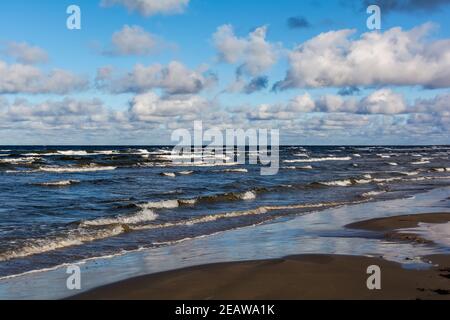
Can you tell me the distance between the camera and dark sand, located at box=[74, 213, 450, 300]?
8695 mm

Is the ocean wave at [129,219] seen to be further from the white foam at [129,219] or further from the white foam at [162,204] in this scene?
the white foam at [162,204]

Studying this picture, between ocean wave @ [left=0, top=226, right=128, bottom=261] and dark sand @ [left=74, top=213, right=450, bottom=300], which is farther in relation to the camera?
ocean wave @ [left=0, top=226, right=128, bottom=261]

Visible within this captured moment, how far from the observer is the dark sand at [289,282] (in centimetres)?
870

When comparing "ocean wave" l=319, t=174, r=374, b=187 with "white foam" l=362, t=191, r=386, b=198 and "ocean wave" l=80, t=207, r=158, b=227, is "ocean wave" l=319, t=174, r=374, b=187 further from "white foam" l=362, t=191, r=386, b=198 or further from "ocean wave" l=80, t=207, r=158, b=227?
"ocean wave" l=80, t=207, r=158, b=227

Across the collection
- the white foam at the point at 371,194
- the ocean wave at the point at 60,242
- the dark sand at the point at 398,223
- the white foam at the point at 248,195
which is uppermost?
the ocean wave at the point at 60,242

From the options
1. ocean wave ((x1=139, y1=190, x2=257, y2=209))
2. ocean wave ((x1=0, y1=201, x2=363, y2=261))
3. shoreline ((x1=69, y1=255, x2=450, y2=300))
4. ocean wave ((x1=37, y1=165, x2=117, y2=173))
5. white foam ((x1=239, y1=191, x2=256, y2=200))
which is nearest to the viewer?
shoreline ((x1=69, y1=255, x2=450, y2=300))

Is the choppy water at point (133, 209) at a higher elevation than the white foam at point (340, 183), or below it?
higher

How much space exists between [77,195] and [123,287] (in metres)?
17.7

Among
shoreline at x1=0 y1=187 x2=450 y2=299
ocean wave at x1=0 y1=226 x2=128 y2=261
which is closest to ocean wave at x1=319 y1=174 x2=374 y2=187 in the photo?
shoreline at x1=0 y1=187 x2=450 y2=299

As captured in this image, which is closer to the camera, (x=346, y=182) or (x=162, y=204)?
(x=162, y=204)

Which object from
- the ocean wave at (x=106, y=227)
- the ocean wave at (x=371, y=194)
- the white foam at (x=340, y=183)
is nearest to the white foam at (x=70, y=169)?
the white foam at (x=340, y=183)

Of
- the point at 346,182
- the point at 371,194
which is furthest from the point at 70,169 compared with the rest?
the point at 371,194

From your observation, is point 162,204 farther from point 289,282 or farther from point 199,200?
point 289,282

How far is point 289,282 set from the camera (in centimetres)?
956
